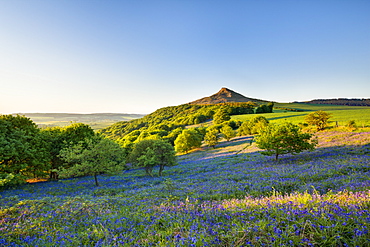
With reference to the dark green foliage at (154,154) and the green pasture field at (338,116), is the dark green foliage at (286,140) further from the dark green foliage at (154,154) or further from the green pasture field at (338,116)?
the green pasture field at (338,116)

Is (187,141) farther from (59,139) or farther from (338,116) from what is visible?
(338,116)

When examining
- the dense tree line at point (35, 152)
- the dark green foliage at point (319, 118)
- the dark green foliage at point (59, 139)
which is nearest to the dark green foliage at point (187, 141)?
the dark green foliage at point (59, 139)

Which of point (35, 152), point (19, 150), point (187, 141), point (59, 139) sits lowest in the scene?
point (187, 141)

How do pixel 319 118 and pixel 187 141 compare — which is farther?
pixel 187 141

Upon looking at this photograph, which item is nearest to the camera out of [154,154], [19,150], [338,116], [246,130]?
[19,150]

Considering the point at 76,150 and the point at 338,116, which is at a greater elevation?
the point at 338,116

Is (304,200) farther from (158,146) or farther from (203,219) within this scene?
(158,146)

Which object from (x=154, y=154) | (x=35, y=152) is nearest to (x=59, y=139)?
(x=35, y=152)

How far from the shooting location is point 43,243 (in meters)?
4.88

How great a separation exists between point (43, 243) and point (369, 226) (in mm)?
8314

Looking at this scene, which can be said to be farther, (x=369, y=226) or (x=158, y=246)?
(x=158, y=246)

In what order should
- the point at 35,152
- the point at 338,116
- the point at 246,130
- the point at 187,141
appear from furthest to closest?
the point at 338,116 → the point at 246,130 → the point at 187,141 → the point at 35,152

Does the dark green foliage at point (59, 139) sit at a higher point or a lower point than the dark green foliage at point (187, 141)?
higher

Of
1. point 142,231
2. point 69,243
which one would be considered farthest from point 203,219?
point 69,243
